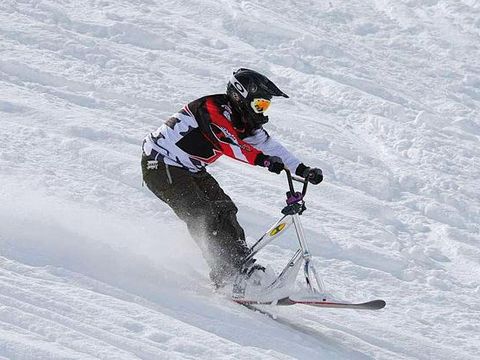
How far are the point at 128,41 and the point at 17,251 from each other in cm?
657

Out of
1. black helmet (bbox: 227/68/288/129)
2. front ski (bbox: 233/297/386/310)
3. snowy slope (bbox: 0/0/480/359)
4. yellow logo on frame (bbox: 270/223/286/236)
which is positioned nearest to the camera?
snowy slope (bbox: 0/0/480/359)

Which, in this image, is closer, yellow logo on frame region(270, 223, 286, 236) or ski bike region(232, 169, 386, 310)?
ski bike region(232, 169, 386, 310)

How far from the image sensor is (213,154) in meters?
6.66

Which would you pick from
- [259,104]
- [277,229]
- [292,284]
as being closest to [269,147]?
[259,104]

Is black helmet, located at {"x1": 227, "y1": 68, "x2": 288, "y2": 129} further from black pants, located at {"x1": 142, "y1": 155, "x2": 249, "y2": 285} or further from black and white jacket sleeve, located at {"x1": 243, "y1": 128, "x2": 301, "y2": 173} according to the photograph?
black pants, located at {"x1": 142, "y1": 155, "x2": 249, "y2": 285}

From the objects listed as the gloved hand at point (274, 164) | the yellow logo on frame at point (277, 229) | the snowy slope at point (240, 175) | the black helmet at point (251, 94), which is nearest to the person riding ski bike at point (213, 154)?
the black helmet at point (251, 94)

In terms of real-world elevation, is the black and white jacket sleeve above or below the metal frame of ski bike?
above

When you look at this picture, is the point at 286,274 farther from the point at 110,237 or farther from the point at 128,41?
the point at 128,41

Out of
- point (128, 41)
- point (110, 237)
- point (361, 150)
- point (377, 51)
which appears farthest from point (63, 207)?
point (377, 51)

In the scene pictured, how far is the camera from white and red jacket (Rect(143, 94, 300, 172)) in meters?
6.34

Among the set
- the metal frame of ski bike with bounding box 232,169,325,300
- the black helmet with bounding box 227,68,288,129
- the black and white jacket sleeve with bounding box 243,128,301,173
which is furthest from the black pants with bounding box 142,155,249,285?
the black helmet with bounding box 227,68,288,129

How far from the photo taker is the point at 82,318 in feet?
17.1

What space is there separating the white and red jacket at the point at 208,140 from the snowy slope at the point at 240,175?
3.02 ft

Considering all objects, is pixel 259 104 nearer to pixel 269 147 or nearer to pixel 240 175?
pixel 269 147
